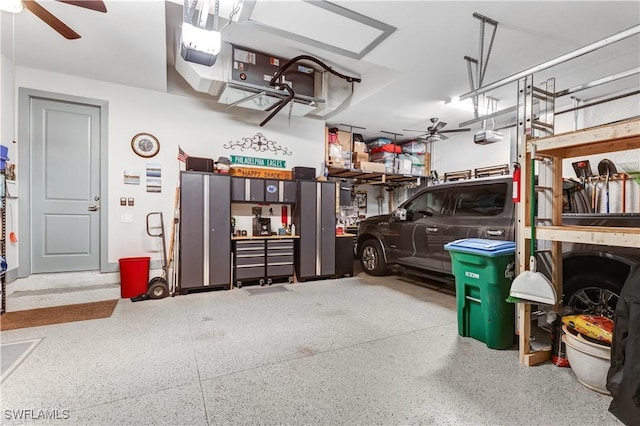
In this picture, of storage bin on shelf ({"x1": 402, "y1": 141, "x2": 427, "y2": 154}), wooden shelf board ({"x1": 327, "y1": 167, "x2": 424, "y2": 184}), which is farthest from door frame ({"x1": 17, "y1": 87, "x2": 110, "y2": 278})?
storage bin on shelf ({"x1": 402, "y1": 141, "x2": 427, "y2": 154})

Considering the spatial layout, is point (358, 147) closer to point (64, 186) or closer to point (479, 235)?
point (479, 235)

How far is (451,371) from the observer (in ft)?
6.83

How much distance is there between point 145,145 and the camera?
4.36 meters

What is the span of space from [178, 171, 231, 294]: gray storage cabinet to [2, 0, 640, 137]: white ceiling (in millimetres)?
1585

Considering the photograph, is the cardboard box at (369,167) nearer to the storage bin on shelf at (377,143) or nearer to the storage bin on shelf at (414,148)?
the storage bin on shelf at (377,143)

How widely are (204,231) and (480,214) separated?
12.3ft

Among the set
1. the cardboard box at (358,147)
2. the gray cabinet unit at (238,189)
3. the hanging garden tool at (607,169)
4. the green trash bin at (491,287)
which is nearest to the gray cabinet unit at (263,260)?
the gray cabinet unit at (238,189)

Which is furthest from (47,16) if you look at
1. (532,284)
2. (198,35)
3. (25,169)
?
(532,284)

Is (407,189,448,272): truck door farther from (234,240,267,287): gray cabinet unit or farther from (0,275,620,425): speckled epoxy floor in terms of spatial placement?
(234,240,267,287): gray cabinet unit

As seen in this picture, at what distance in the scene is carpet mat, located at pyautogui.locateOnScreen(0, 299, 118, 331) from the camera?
294cm

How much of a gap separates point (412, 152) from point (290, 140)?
10.2ft

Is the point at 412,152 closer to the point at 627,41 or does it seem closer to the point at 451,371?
the point at 627,41

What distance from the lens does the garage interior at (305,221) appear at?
1.83 meters

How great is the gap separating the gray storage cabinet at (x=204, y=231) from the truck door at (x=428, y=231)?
113 inches
